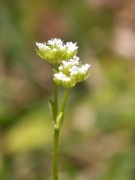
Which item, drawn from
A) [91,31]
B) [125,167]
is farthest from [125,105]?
[91,31]

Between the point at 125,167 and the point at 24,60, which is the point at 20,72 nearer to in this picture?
the point at 24,60

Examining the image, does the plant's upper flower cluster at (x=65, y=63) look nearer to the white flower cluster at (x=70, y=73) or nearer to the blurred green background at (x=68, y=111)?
the white flower cluster at (x=70, y=73)

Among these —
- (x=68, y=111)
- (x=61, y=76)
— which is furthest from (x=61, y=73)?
(x=68, y=111)

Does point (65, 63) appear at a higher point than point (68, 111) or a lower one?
lower

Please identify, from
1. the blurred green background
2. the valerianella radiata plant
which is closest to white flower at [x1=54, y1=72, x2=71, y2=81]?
the valerianella radiata plant

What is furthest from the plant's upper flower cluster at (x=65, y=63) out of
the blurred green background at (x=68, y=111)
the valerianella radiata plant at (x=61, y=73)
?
the blurred green background at (x=68, y=111)

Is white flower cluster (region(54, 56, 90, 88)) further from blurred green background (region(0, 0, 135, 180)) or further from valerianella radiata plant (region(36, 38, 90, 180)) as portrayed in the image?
blurred green background (region(0, 0, 135, 180))

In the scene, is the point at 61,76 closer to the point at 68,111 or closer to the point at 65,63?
the point at 65,63
